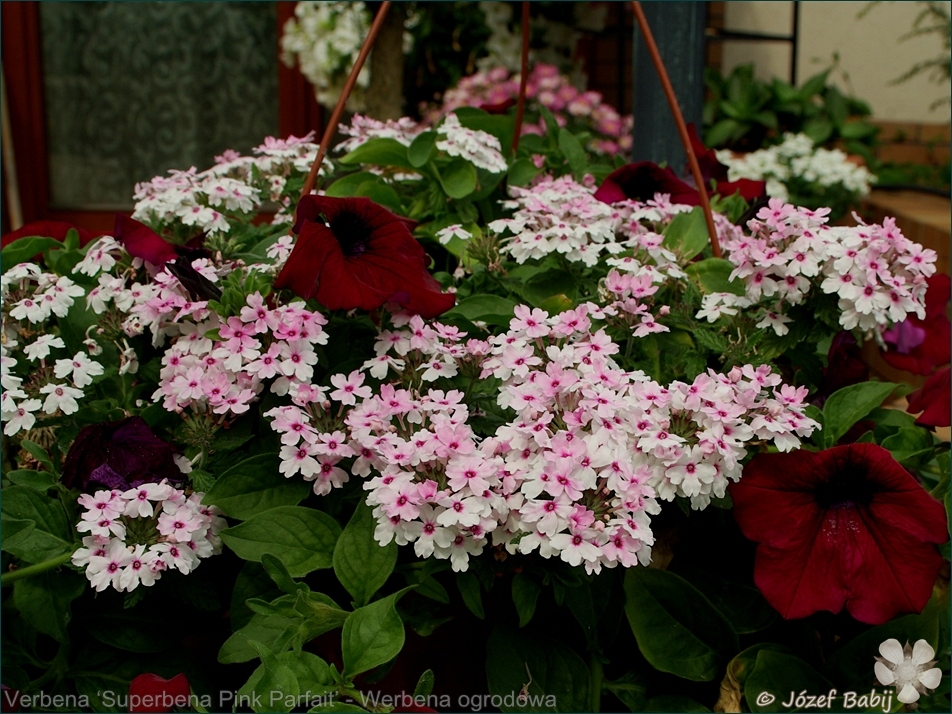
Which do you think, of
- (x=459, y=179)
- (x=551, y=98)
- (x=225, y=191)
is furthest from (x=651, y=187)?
(x=551, y=98)

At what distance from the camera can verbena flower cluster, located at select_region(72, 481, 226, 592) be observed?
0.60 meters

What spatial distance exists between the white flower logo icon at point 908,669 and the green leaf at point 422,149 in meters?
0.59

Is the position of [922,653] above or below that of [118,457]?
below

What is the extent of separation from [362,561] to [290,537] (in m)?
0.06

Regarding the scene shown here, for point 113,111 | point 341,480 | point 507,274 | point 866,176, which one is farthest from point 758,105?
point 341,480

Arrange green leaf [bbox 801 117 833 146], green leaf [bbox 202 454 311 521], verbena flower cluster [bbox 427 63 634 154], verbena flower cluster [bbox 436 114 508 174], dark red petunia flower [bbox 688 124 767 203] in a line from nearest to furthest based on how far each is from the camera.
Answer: green leaf [bbox 202 454 311 521], verbena flower cluster [bbox 436 114 508 174], dark red petunia flower [bbox 688 124 767 203], verbena flower cluster [bbox 427 63 634 154], green leaf [bbox 801 117 833 146]

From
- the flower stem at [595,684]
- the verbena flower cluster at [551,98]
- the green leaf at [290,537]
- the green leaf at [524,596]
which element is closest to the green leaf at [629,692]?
the flower stem at [595,684]

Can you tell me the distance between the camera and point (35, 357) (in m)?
0.75

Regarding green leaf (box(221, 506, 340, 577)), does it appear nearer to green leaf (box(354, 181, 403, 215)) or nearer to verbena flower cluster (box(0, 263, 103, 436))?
verbena flower cluster (box(0, 263, 103, 436))

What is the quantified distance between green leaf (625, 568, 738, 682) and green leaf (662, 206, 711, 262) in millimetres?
305

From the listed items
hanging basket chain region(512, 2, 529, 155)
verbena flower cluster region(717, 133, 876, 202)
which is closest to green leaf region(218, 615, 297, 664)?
hanging basket chain region(512, 2, 529, 155)

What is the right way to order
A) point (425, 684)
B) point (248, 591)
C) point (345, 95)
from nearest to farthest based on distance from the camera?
point (425, 684), point (248, 591), point (345, 95)

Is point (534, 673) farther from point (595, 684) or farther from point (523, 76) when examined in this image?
point (523, 76)

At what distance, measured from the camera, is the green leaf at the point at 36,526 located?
0.65m
